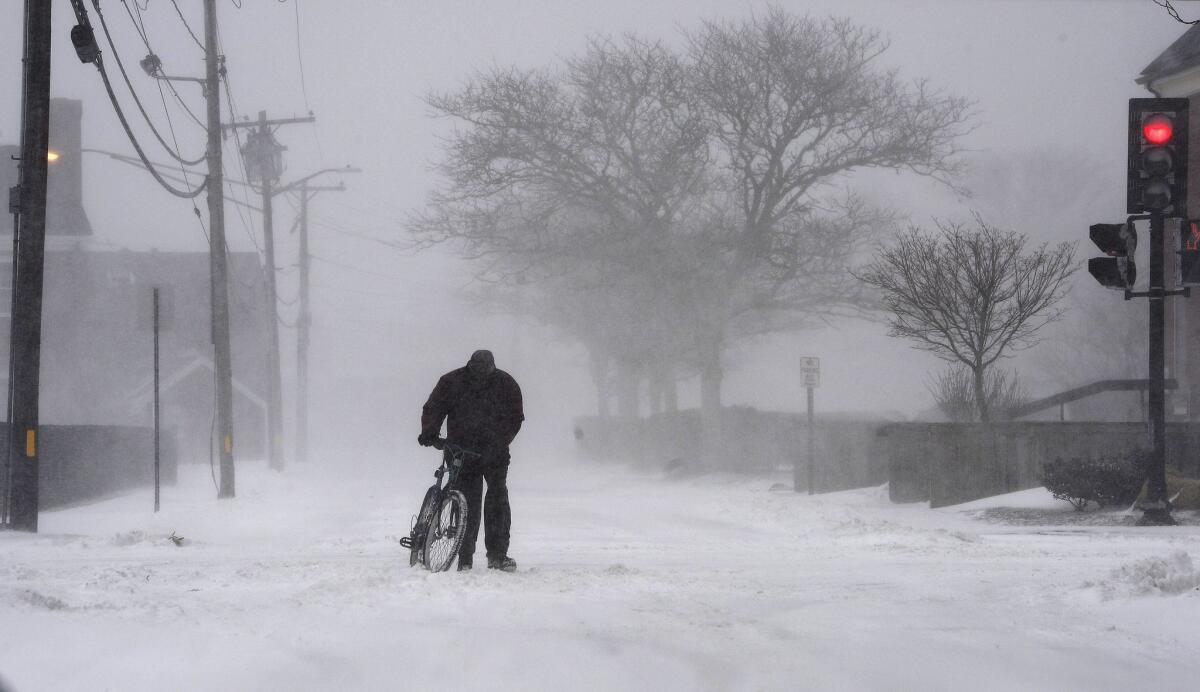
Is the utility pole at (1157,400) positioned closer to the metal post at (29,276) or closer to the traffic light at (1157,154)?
the traffic light at (1157,154)

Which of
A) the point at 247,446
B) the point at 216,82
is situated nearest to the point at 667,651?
the point at 216,82

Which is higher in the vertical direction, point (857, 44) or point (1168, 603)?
point (857, 44)

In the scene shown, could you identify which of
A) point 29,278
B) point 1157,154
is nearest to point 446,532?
point 29,278

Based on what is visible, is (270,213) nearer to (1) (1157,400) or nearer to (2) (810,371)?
(2) (810,371)

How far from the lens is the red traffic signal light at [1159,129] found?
49.0 ft

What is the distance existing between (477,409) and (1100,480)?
9655mm

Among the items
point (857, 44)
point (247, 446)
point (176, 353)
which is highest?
point (857, 44)

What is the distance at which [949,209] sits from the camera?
236 ft

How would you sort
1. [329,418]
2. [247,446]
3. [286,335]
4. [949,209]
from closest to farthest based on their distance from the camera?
1. [247,446]
2. [949,209]
3. [329,418]
4. [286,335]

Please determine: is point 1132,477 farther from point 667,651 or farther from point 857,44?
point 857,44

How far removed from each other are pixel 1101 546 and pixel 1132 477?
4355 millimetres

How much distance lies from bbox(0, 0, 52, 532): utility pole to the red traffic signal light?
11600 millimetres

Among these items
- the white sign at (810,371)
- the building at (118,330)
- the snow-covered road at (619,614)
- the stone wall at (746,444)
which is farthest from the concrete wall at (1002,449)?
the building at (118,330)

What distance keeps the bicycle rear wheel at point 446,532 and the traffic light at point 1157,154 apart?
8686 millimetres
